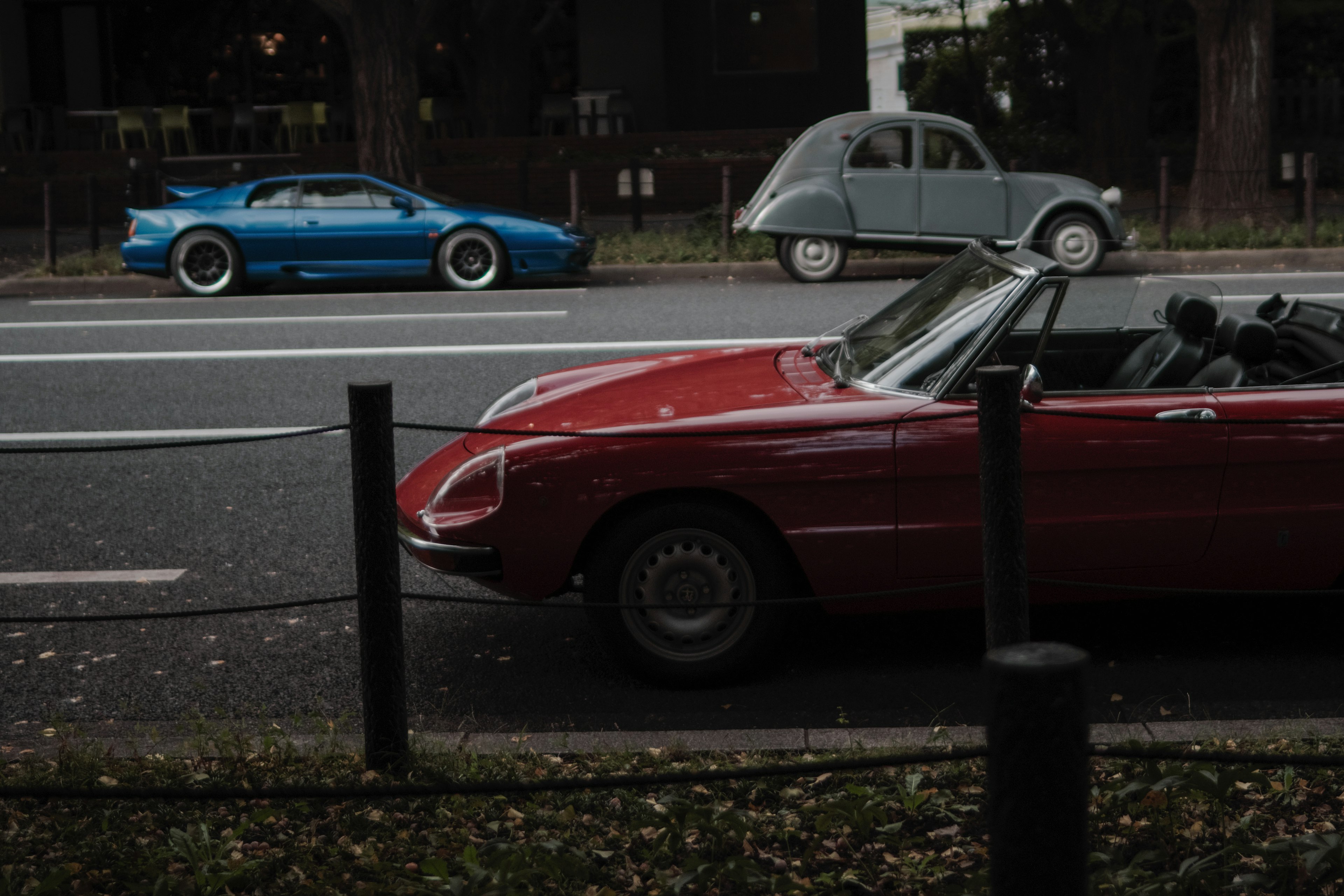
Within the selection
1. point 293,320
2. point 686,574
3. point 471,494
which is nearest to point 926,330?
point 686,574

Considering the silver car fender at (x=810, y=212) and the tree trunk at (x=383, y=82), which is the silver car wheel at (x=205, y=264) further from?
the silver car fender at (x=810, y=212)

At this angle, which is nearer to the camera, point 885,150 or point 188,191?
point 885,150

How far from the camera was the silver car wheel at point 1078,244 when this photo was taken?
14.6 m

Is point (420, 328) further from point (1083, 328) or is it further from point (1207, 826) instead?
point (1207, 826)

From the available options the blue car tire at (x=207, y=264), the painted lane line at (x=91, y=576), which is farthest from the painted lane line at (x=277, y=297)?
the painted lane line at (x=91, y=576)

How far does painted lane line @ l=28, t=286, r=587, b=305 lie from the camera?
1455 cm

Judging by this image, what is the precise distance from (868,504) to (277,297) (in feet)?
36.7

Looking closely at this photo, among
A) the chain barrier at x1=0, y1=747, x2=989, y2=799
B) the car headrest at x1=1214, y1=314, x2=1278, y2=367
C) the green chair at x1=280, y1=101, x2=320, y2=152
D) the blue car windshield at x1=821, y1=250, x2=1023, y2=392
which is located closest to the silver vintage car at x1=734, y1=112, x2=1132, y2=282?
the blue car windshield at x1=821, y1=250, x2=1023, y2=392

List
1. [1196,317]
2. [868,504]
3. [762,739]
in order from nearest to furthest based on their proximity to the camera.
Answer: [762,739], [868,504], [1196,317]

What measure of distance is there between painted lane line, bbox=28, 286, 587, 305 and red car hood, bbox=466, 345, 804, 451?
Answer: 898cm

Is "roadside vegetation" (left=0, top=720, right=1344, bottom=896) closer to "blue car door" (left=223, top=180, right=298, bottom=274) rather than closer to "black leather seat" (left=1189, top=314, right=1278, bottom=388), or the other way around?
"black leather seat" (left=1189, top=314, right=1278, bottom=388)

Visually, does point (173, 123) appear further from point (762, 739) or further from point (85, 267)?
point (762, 739)

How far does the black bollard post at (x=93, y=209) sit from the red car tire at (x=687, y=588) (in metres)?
14.7

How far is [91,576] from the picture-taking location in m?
5.99
